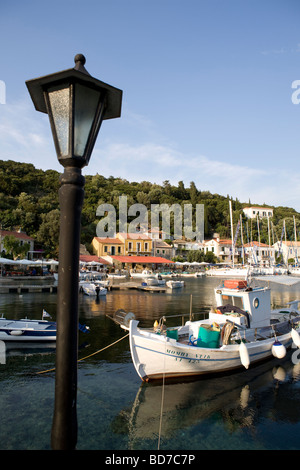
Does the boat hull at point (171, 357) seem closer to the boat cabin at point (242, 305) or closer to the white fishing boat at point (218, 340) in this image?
the white fishing boat at point (218, 340)

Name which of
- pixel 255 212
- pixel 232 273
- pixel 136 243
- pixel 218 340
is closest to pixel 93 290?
pixel 218 340

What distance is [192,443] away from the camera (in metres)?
6.98

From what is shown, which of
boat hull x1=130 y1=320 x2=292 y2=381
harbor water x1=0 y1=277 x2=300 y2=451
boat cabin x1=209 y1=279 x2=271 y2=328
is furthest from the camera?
boat cabin x1=209 y1=279 x2=271 y2=328

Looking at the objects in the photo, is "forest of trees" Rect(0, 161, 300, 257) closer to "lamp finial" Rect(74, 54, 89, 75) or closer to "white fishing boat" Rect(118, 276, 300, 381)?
"white fishing boat" Rect(118, 276, 300, 381)

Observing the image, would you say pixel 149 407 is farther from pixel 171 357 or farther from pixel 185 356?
pixel 185 356

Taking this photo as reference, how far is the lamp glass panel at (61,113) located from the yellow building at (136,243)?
A: 7105 centimetres

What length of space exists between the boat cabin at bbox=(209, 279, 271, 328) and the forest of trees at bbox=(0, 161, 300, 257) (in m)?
53.0

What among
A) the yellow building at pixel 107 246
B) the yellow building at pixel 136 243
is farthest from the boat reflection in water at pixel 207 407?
the yellow building at pixel 136 243

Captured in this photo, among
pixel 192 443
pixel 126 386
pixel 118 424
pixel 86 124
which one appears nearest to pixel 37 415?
pixel 118 424

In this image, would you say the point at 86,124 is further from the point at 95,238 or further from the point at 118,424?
the point at 95,238

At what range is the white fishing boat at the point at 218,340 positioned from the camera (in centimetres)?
977

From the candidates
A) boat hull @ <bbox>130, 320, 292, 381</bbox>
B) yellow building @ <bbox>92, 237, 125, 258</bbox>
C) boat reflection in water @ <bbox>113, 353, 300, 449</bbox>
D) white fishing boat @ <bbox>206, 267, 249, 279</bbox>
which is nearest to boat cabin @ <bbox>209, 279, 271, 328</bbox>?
boat hull @ <bbox>130, 320, 292, 381</bbox>

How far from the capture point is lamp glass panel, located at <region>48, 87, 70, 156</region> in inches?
100
